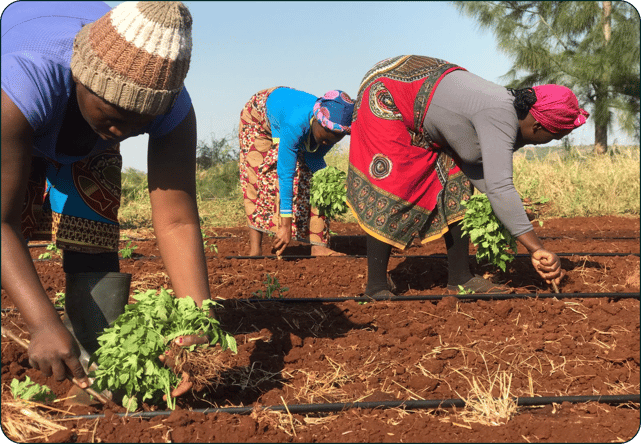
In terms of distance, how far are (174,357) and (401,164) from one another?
6.61ft

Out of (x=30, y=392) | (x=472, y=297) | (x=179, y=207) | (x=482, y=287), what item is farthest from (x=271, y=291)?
(x=30, y=392)

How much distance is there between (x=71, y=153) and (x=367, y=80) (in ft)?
6.66

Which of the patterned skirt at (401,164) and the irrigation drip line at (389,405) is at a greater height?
the patterned skirt at (401,164)

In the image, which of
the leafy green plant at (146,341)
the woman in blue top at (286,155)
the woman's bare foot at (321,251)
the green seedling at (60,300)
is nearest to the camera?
the leafy green plant at (146,341)

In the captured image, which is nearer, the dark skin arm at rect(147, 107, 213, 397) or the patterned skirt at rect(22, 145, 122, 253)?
the dark skin arm at rect(147, 107, 213, 397)

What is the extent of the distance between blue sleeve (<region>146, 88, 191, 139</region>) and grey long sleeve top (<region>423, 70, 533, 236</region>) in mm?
1684

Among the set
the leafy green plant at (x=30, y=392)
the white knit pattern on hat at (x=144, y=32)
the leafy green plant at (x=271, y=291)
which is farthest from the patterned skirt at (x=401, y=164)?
the leafy green plant at (x=30, y=392)

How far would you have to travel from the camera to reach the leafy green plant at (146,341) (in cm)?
209

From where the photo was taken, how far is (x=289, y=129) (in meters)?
4.75

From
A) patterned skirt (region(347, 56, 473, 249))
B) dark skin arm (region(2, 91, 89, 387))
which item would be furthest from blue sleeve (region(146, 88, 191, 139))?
patterned skirt (region(347, 56, 473, 249))

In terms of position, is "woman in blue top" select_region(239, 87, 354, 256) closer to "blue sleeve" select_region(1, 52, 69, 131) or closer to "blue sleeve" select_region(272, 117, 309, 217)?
"blue sleeve" select_region(272, 117, 309, 217)

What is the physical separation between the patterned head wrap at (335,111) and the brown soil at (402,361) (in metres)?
1.11

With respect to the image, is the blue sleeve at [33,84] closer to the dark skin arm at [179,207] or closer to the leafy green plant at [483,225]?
the dark skin arm at [179,207]

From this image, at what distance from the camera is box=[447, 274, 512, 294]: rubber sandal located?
157 inches
